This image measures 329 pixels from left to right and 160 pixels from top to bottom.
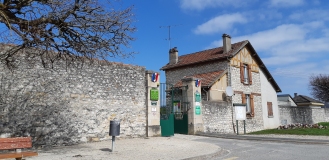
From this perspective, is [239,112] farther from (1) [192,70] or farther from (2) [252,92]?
(1) [192,70]

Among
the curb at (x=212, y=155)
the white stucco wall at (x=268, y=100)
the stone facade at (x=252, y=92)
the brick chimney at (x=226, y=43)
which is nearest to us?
the curb at (x=212, y=155)

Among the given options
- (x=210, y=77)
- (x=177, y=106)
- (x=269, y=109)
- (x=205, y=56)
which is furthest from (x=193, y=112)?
(x=269, y=109)

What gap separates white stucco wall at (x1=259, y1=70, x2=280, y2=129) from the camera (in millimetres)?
22516

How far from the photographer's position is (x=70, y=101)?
10430 mm

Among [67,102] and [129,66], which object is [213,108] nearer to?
[129,66]

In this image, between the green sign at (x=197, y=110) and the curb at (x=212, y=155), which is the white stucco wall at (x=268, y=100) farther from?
the curb at (x=212, y=155)

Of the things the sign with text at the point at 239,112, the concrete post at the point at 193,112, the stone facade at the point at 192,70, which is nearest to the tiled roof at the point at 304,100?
the stone facade at the point at 192,70

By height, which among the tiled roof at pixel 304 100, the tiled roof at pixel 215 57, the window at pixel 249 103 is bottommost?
the window at pixel 249 103

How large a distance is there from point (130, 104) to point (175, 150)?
13.0 feet

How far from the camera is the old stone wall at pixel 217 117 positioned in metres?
15.9

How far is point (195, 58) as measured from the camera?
899 inches

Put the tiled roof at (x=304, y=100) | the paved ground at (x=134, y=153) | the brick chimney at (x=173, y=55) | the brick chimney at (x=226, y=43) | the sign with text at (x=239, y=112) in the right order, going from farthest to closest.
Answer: the tiled roof at (x=304, y=100) < the brick chimney at (x=173, y=55) < the brick chimney at (x=226, y=43) < the sign with text at (x=239, y=112) < the paved ground at (x=134, y=153)

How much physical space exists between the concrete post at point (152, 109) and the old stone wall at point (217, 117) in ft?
12.1

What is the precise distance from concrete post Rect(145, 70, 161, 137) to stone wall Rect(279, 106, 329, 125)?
52.4 feet
